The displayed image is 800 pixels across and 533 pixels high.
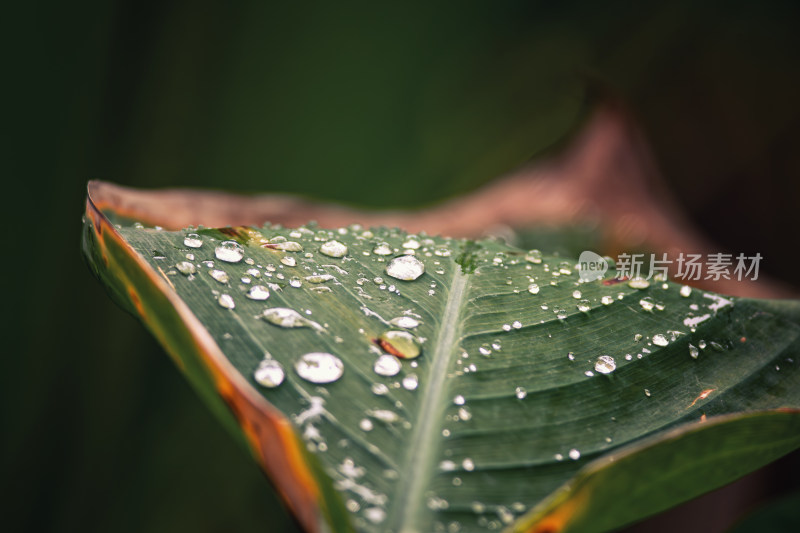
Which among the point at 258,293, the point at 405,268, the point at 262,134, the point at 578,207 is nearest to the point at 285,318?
the point at 258,293

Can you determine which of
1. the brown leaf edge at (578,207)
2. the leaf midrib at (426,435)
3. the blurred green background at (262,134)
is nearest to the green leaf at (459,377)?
the leaf midrib at (426,435)

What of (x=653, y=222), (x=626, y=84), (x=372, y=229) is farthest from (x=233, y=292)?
Result: (x=626, y=84)

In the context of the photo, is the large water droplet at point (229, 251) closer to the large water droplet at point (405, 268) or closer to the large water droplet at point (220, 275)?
the large water droplet at point (220, 275)

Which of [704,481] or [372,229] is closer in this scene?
[704,481]

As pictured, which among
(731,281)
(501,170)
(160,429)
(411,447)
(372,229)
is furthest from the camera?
(501,170)

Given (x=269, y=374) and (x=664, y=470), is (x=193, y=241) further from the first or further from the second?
(x=664, y=470)

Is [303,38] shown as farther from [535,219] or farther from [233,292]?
[233,292]

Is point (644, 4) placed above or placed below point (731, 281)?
above
